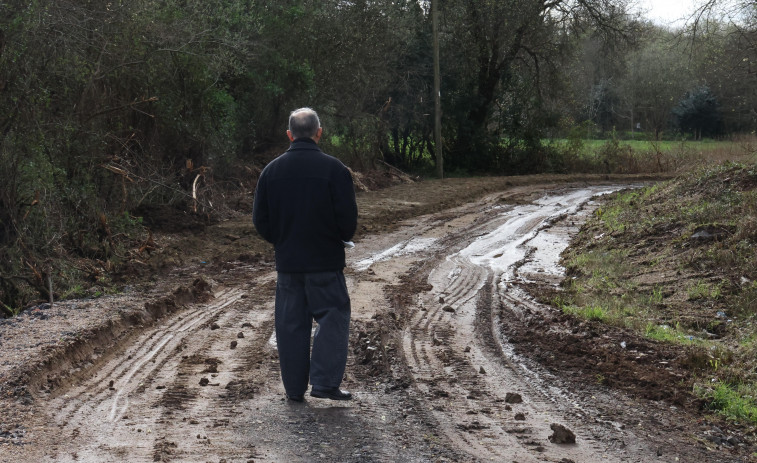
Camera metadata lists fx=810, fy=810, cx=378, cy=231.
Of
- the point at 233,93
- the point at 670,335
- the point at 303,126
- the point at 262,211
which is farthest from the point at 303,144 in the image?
the point at 233,93

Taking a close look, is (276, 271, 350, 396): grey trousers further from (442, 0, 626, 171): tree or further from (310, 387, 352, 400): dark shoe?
(442, 0, 626, 171): tree

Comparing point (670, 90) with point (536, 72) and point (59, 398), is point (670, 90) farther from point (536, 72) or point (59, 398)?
point (59, 398)

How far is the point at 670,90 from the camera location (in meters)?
57.0

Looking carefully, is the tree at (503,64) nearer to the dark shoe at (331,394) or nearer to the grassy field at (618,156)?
the grassy field at (618,156)

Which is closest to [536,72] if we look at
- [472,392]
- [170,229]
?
[170,229]

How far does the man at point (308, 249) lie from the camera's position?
588 centimetres

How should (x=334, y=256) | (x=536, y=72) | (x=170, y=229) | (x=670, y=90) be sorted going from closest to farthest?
(x=334, y=256), (x=170, y=229), (x=536, y=72), (x=670, y=90)

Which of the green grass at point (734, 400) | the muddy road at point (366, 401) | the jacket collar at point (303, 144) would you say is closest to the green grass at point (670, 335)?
the muddy road at point (366, 401)

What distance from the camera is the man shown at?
588 centimetres

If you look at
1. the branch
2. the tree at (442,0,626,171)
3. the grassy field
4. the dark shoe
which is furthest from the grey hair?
the grassy field

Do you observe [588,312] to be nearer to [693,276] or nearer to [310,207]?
[693,276]

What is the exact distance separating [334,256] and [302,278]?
0.29 meters

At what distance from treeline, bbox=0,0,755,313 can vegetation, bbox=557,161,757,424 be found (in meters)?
4.03

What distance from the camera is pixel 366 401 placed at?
600 centimetres
